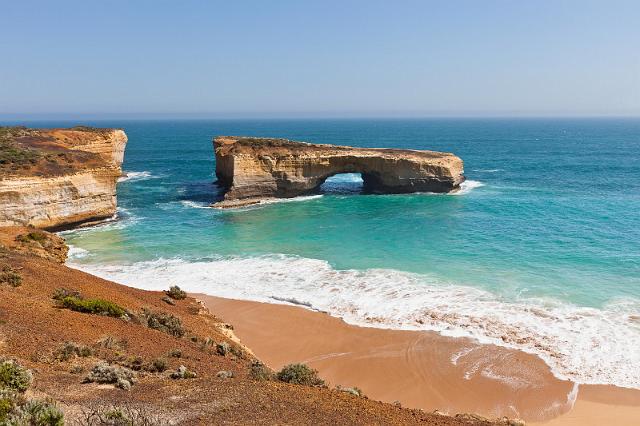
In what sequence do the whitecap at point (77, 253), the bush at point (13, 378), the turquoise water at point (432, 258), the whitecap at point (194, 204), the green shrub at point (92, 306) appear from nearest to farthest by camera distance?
1. the bush at point (13, 378)
2. the green shrub at point (92, 306)
3. the turquoise water at point (432, 258)
4. the whitecap at point (77, 253)
5. the whitecap at point (194, 204)

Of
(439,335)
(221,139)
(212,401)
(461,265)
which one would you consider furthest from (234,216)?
(212,401)

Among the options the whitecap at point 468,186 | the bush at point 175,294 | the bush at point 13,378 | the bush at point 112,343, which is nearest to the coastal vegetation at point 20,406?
the bush at point 13,378

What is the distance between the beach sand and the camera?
14.6m

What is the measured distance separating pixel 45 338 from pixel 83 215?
1070 inches

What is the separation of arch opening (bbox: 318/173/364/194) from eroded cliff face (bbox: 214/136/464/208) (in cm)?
212

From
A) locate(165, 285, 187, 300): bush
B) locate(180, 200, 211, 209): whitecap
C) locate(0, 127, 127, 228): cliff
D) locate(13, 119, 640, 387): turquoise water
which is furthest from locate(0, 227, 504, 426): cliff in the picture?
locate(180, 200, 211, 209): whitecap

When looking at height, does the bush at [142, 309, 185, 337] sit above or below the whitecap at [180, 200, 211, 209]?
above

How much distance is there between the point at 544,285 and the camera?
74.7ft

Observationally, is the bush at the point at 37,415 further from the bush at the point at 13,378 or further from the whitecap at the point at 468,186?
the whitecap at the point at 468,186

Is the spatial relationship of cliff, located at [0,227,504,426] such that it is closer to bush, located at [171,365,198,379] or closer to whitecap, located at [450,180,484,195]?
bush, located at [171,365,198,379]

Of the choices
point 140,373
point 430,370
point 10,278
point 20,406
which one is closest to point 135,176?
point 10,278

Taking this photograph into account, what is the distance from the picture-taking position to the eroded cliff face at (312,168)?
4556 cm

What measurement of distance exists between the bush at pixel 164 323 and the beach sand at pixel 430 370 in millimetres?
4350

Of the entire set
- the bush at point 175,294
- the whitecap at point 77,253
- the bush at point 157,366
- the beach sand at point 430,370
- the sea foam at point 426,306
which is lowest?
the beach sand at point 430,370
